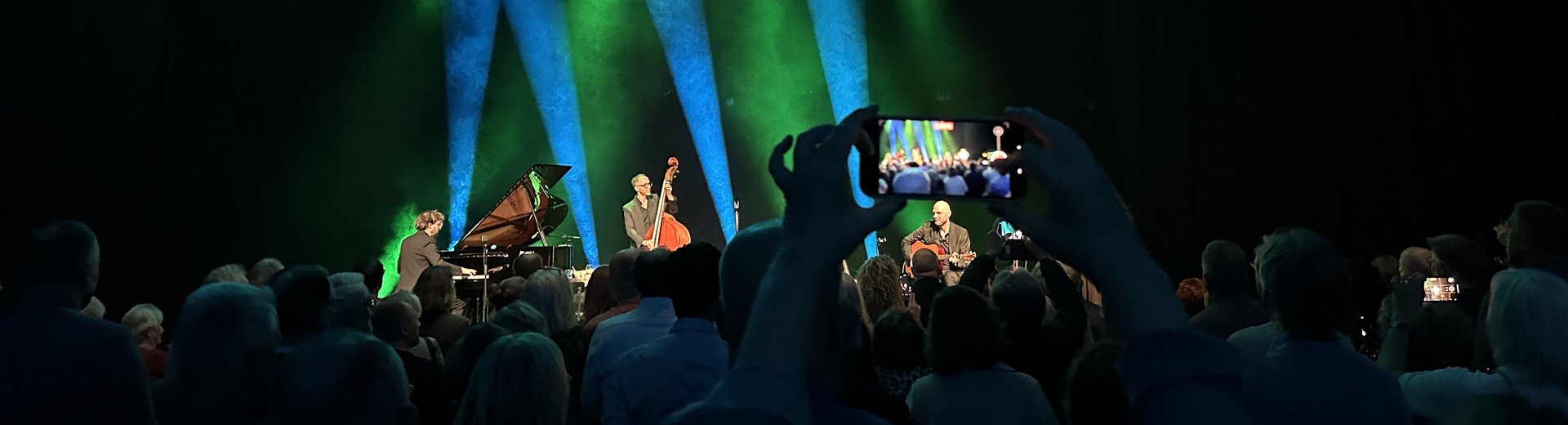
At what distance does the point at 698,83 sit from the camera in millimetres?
12469

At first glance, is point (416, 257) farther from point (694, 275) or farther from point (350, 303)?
point (694, 275)

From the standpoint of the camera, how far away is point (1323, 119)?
9.77 metres

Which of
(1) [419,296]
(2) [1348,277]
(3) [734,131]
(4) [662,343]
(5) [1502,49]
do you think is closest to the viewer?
(2) [1348,277]

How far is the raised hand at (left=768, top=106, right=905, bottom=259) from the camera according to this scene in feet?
3.11

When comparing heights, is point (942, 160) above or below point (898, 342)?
above

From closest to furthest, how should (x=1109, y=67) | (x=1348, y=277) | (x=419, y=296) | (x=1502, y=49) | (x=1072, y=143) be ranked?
1. (x=1072, y=143)
2. (x=1348, y=277)
3. (x=419, y=296)
4. (x=1502, y=49)
5. (x=1109, y=67)

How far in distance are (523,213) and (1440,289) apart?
699 cm

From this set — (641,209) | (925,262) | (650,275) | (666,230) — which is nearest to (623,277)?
(650,275)

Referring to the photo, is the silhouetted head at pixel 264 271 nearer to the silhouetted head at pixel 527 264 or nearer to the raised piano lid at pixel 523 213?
the silhouetted head at pixel 527 264

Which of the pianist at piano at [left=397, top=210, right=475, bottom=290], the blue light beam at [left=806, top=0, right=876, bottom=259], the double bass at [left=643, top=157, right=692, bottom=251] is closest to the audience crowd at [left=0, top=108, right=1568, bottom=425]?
the pianist at piano at [left=397, top=210, right=475, bottom=290]

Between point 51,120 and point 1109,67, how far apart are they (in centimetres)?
901

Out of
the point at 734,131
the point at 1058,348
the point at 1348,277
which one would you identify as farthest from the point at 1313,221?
the point at 1348,277

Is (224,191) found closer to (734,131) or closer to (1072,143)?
Answer: (734,131)

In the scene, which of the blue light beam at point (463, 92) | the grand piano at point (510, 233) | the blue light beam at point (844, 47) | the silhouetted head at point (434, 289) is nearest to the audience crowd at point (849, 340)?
the silhouetted head at point (434, 289)
